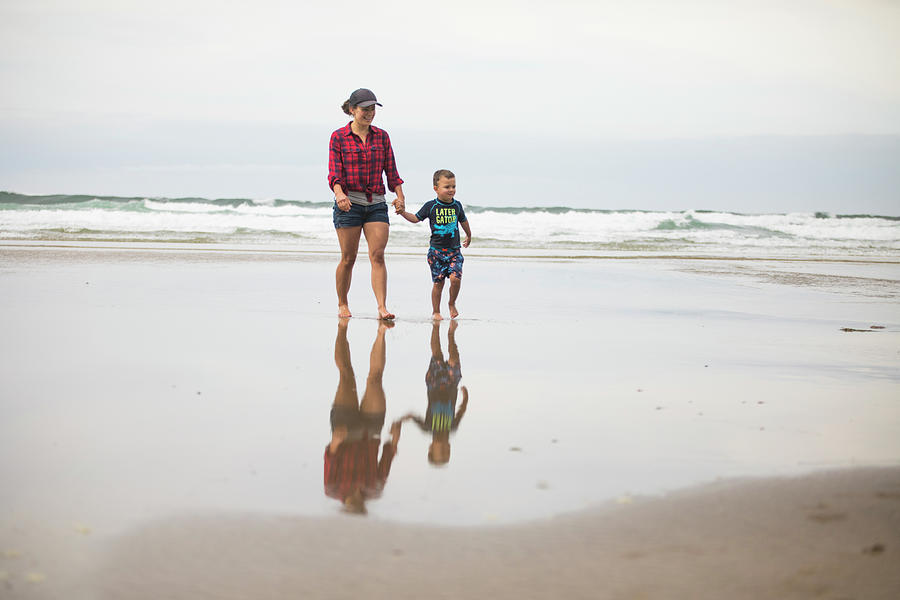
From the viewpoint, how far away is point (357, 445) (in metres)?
3.35

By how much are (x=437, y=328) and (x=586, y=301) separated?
284 cm

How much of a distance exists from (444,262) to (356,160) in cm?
136

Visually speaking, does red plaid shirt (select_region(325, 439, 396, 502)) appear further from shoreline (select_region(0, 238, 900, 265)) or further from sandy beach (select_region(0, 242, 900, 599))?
shoreline (select_region(0, 238, 900, 265))

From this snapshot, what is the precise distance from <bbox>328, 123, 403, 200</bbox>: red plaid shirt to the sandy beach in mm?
1411

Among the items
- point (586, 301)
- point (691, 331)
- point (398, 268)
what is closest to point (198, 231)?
point (398, 268)

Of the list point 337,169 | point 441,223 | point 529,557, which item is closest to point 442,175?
point 441,223

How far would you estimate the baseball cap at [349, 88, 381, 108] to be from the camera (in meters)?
7.46

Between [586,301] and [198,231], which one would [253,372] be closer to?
[586,301]

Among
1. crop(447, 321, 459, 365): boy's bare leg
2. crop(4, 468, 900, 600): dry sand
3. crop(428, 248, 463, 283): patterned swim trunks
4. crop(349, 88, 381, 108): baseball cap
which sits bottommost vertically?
crop(4, 468, 900, 600): dry sand

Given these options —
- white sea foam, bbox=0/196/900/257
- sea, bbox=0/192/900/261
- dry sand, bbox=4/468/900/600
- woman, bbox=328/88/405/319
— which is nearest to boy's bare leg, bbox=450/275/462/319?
woman, bbox=328/88/405/319

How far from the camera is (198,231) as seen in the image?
93.2 ft

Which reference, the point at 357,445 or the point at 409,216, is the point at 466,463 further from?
the point at 409,216

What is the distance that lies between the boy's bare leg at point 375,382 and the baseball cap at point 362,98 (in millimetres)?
2245

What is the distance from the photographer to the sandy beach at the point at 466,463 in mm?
2193
